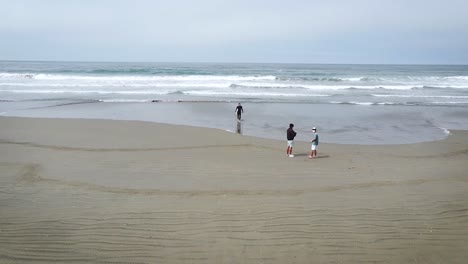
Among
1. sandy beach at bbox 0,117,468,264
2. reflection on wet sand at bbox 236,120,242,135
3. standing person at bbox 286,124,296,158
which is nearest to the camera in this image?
sandy beach at bbox 0,117,468,264

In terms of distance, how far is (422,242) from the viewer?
20.4ft

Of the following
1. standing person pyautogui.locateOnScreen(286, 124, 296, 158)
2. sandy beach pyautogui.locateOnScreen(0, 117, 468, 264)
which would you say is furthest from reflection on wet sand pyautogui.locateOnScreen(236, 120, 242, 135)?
standing person pyautogui.locateOnScreen(286, 124, 296, 158)

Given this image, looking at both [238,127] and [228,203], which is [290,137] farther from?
[238,127]

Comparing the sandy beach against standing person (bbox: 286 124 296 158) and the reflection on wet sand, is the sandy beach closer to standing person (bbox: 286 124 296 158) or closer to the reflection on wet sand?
standing person (bbox: 286 124 296 158)

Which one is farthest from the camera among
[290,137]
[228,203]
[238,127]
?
[238,127]

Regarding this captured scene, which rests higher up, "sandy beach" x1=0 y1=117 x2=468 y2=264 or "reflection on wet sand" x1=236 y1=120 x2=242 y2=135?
"reflection on wet sand" x1=236 y1=120 x2=242 y2=135

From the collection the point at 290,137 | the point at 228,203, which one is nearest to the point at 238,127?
the point at 290,137

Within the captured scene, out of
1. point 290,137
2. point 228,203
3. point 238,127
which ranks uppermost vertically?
point 290,137

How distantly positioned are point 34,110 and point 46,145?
961cm

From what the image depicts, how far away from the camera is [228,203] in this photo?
7.68 m

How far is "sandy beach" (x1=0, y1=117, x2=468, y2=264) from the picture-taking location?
Result: 19.4 ft

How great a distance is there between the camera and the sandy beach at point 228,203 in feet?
19.4

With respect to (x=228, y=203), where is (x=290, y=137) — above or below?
above

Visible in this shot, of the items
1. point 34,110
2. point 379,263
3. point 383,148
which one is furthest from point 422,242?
point 34,110
